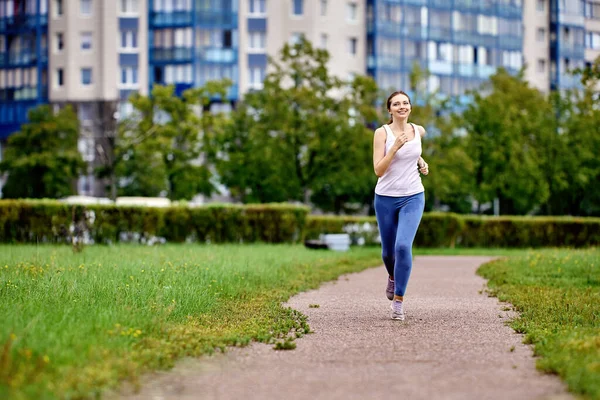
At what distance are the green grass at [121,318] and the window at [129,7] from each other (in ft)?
222

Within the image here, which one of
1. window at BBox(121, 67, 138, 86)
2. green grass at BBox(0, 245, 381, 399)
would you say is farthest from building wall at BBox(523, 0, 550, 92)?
green grass at BBox(0, 245, 381, 399)

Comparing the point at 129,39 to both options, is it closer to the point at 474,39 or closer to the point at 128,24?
the point at 128,24

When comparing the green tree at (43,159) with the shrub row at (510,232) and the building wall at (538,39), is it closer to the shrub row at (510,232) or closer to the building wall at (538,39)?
the shrub row at (510,232)

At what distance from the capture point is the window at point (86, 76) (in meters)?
83.2

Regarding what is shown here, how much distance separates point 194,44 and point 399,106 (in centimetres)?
7192

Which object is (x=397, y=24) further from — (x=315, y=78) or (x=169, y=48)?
(x=315, y=78)

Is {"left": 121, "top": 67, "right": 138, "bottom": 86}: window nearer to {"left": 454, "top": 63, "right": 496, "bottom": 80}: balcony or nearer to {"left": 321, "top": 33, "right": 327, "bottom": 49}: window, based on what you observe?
{"left": 321, "top": 33, "right": 327, "bottom": 49}: window

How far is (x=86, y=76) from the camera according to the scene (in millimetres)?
83438

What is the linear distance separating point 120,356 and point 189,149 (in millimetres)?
52071

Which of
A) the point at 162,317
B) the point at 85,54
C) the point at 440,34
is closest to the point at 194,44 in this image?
the point at 85,54

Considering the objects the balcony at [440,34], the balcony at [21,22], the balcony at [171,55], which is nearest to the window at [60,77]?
the balcony at [21,22]

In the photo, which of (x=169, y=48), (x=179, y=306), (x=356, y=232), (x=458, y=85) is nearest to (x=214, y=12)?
(x=169, y=48)

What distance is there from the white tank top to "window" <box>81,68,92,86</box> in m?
73.8

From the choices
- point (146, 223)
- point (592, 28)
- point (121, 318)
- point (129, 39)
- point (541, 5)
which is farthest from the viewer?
point (592, 28)
